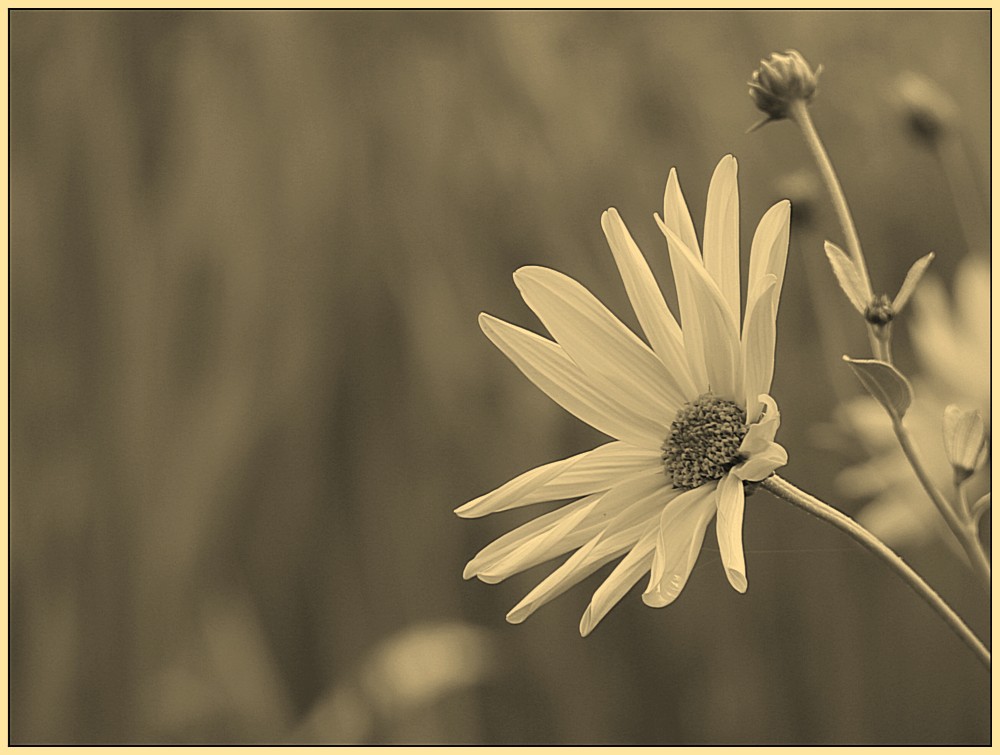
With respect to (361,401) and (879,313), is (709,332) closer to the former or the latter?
(879,313)

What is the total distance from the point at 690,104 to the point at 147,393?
91 cm

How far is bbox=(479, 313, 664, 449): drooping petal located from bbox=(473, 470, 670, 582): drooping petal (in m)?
0.03

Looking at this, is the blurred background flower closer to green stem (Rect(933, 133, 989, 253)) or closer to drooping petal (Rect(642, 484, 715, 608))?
green stem (Rect(933, 133, 989, 253))

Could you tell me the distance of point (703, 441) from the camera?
47 cm

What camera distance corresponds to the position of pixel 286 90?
162 centimetres

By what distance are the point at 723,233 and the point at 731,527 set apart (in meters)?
0.13

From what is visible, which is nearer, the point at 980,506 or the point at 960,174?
the point at 980,506

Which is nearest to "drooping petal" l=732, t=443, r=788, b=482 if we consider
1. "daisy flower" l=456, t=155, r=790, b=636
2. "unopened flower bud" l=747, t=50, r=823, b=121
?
"daisy flower" l=456, t=155, r=790, b=636

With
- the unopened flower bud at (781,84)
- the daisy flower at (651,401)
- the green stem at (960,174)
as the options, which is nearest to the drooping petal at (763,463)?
the daisy flower at (651,401)

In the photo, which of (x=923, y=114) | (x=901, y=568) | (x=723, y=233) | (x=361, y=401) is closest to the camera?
(x=901, y=568)

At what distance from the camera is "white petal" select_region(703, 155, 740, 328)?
46cm

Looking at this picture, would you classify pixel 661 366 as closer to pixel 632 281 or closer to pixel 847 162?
pixel 632 281

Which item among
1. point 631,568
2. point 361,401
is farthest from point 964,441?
A: point 361,401

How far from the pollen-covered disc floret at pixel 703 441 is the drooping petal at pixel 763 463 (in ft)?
0.12
